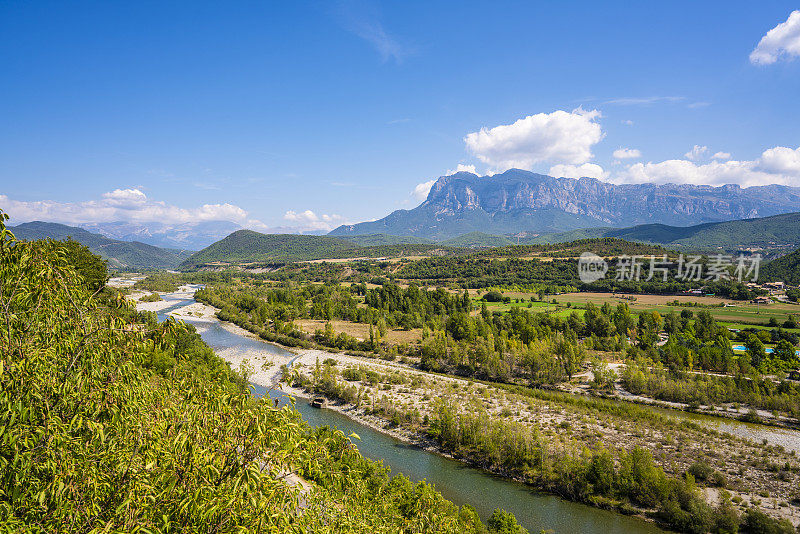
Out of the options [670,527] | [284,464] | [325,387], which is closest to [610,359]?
[670,527]

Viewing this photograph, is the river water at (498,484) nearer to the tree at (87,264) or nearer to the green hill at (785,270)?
the tree at (87,264)

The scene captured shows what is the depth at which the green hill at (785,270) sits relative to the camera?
96.8 metres

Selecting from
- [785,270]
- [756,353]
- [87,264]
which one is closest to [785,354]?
[756,353]

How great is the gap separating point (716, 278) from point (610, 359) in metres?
72.4

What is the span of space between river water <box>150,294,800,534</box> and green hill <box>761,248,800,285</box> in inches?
3730

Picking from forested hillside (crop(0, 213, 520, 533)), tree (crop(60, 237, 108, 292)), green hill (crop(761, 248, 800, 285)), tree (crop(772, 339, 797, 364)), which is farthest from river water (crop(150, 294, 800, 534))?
green hill (crop(761, 248, 800, 285))

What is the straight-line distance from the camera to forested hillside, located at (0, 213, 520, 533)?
11.6 ft

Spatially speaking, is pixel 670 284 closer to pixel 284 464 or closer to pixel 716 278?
pixel 716 278

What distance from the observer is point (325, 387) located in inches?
1549

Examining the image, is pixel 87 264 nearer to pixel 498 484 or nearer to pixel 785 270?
pixel 498 484

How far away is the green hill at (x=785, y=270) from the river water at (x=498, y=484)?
94.8m

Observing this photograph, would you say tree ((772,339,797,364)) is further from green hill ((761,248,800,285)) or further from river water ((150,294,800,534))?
green hill ((761,248,800,285))

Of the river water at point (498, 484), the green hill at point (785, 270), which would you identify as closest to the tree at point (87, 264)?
the river water at point (498, 484)

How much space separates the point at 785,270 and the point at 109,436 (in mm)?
145053
